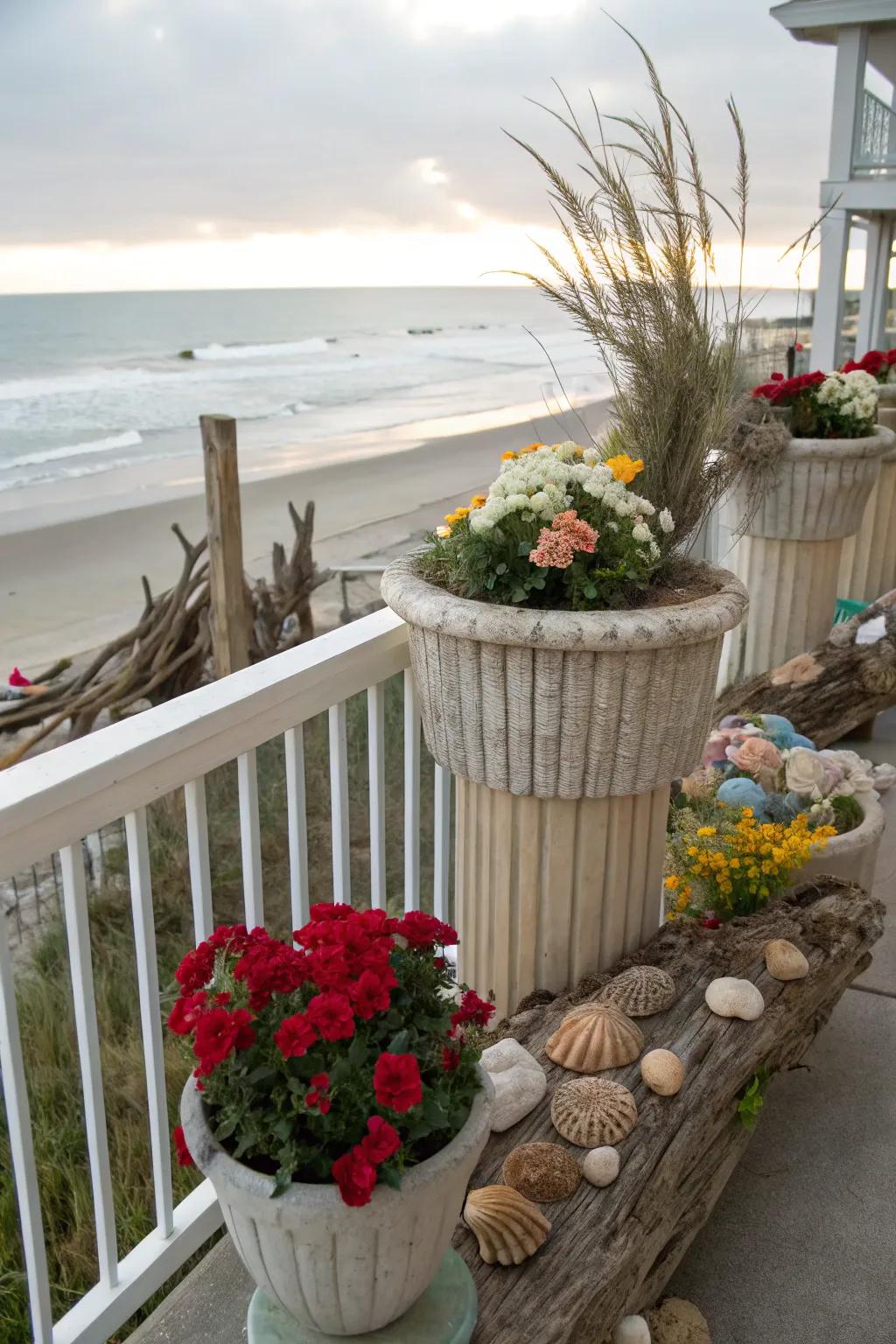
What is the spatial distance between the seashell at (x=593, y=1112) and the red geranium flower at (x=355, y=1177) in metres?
0.66

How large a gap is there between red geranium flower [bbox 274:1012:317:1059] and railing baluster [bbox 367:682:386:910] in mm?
923

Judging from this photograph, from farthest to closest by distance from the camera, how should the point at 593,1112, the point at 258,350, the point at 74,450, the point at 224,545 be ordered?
1. the point at 258,350
2. the point at 74,450
3. the point at 224,545
4. the point at 593,1112

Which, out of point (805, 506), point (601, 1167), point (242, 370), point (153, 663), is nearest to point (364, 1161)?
point (601, 1167)

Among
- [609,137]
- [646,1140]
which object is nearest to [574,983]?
[646,1140]

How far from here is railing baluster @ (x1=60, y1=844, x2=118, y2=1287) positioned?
130 centimetres

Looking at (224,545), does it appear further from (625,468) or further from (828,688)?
(625,468)

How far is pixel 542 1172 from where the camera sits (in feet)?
4.82

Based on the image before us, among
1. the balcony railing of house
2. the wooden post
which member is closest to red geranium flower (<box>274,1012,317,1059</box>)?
the wooden post

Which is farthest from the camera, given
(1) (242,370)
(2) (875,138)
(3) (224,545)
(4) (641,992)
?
(1) (242,370)

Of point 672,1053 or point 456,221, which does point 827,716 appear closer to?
point 672,1053

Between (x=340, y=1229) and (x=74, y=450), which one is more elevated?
(x=340, y=1229)

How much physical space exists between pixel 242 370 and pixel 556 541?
2567 centimetres

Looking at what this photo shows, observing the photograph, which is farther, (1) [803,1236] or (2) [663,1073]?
(1) [803,1236]

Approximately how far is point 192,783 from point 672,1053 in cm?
88
